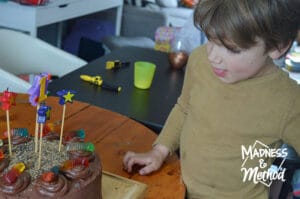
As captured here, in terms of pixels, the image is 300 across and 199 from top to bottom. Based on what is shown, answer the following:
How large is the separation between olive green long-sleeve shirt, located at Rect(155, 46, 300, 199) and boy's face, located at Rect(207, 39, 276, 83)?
0.04 metres

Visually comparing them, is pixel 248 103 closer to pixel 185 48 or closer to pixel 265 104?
pixel 265 104

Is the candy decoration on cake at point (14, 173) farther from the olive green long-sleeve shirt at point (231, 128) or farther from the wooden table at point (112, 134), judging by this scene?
the olive green long-sleeve shirt at point (231, 128)

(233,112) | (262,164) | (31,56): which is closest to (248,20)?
(233,112)

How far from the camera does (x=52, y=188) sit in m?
0.65

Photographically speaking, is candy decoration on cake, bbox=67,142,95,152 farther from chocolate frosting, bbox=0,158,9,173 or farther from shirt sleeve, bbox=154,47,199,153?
shirt sleeve, bbox=154,47,199,153

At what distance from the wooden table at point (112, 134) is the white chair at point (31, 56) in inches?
23.3

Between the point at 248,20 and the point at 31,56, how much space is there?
1.29 meters

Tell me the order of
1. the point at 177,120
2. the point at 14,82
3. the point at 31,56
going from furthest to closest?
the point at 31,56
the point at 14,82
the point at 177,120

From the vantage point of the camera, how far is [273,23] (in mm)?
783

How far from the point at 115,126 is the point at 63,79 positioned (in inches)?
16.4

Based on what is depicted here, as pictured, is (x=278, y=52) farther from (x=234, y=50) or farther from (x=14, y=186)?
(x=14, y=186)

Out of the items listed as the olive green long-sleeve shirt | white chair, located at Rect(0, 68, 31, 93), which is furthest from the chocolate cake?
white chair, located at Rect(0, 68, 31, 93)

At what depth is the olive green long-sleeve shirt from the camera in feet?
2.95

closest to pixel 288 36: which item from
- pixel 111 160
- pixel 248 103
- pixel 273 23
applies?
pixel 273 23
